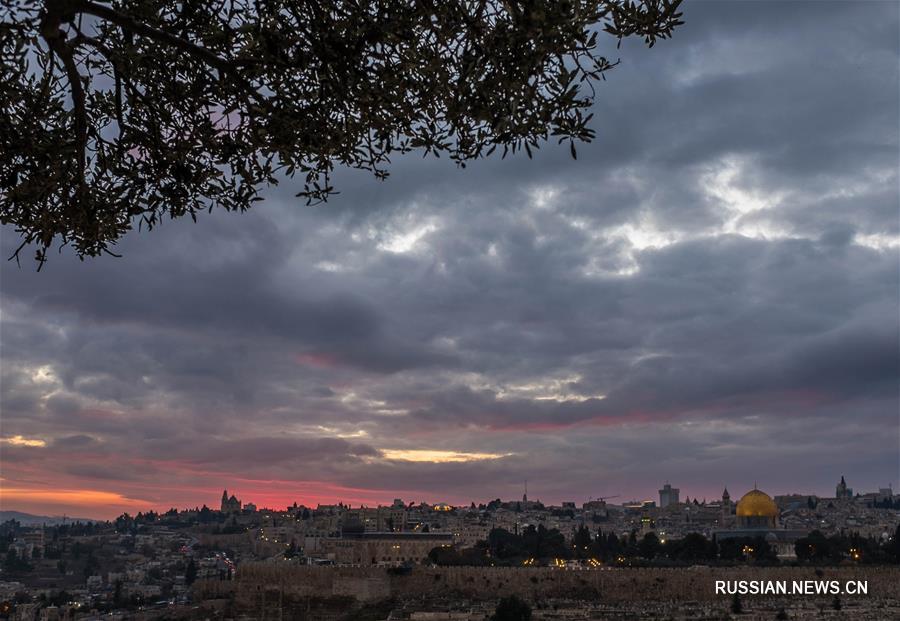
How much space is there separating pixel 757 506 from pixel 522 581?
6298 cm

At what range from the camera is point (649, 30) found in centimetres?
653

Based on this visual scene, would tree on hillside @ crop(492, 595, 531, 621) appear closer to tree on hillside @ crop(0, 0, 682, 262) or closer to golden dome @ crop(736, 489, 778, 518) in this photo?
tree on hillside @ crop(0, 0, 682, 262)

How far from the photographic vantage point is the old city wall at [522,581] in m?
72.1

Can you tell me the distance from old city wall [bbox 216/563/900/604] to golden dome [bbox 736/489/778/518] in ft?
173

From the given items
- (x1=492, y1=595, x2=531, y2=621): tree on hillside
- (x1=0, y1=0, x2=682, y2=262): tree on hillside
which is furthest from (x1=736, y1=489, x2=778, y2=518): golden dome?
(x1=0, y1=0, x2=682, y2=262): tree on hillside

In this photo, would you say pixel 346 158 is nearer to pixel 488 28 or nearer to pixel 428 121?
pixel 428 121

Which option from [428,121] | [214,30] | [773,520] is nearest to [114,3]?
[214,30]

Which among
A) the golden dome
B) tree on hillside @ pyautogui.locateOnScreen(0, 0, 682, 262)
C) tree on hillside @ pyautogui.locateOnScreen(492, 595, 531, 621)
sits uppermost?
tree on hillside @ pyautogui.locateOnScreen(0, 0, 682, 262)

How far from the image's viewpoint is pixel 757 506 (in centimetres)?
12556

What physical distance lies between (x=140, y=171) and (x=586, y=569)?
7287cm

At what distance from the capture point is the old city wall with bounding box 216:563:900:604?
7206 centimetres

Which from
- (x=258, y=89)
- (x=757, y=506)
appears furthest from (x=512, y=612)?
(x=757, y=506)

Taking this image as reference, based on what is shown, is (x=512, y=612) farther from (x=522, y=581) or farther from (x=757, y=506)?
(x=757, y=506)

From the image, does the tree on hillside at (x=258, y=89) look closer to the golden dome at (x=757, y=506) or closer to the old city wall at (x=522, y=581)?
the old city wall at (x=522, y=581)
